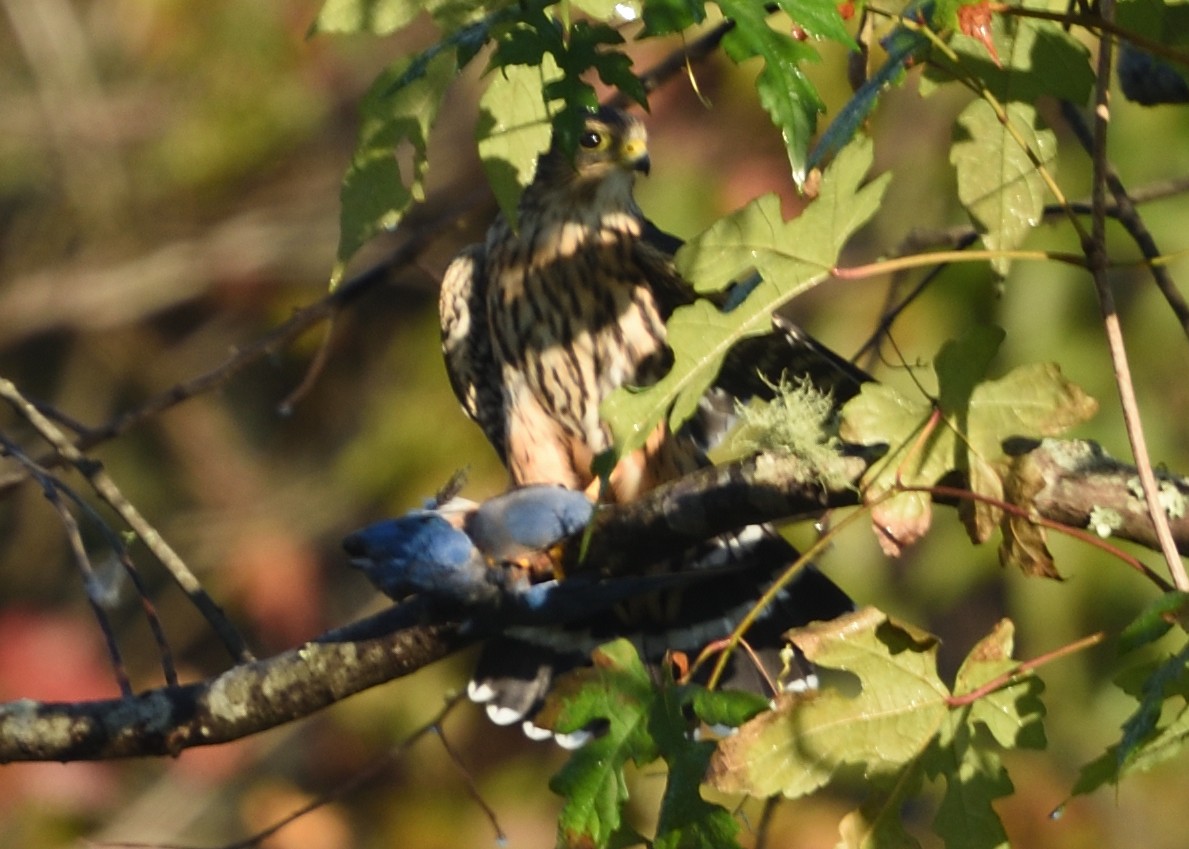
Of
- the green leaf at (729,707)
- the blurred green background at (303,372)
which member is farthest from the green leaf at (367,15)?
the blurred green background at (303,372)

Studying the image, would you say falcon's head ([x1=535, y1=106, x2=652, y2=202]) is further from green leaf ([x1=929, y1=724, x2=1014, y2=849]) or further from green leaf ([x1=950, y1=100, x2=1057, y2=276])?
green leaf ([x1=929, y1=724, x2=1014, y2=849])

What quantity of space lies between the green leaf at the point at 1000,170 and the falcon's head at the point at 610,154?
4.62 feet

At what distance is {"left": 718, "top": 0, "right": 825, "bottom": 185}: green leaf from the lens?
1.94 m

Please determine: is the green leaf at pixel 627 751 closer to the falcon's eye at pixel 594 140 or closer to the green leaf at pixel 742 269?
the green leaf at pixel 742 269

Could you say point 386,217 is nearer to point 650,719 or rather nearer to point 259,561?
point 650,719

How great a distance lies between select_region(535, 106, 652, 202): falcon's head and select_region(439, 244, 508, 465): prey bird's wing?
39cm

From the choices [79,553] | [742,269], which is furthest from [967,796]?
[79,553]

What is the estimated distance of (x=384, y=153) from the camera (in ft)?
7.82

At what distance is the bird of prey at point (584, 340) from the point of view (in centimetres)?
372

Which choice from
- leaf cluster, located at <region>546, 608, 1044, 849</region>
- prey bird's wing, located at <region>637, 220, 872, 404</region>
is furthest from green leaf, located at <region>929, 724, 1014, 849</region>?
prey bird's wing, located at <region>637, 220, 872, 404</region>

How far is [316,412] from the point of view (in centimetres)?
684

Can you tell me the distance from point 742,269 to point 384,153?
22.8 inches

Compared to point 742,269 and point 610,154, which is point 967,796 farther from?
point 610,154

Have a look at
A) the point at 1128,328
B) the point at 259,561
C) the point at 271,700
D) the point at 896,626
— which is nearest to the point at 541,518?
the point at 271,700
